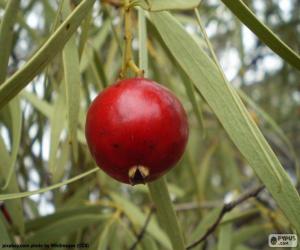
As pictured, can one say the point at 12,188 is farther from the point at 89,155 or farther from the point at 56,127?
the point at 89,155

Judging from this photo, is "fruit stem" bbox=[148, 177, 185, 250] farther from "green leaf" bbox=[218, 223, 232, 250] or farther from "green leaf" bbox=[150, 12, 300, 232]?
"green leaf" bbox=[218, 223, 232, 250]

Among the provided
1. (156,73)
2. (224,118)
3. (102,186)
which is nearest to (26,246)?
(102,186)

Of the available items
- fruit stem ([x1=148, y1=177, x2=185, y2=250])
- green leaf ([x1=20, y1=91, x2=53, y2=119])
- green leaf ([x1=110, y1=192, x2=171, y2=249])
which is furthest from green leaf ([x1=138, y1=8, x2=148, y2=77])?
green leaf ([x1=110, y1=192, x2=171, y2=249])

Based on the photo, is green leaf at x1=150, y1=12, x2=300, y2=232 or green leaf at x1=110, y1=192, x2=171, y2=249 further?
green leaf at x1=110, y1=192, x2=171, y2=249

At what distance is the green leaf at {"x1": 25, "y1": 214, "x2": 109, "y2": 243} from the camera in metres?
1.27

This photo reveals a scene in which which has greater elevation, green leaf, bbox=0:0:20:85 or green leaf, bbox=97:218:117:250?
green leaf, bbox=0:0:20:85

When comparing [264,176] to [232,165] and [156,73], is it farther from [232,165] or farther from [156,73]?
[232,165]

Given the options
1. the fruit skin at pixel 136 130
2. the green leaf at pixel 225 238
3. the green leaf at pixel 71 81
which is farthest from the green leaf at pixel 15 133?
the green leaf at pixel 225 238

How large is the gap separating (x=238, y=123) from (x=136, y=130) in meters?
0.12

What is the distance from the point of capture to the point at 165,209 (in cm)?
91

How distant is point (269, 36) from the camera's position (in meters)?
0.67

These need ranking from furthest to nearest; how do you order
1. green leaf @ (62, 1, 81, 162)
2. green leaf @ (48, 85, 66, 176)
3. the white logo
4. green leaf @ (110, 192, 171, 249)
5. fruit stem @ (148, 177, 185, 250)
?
green leaf @ (110, 192, 171, 249), the white logo, green leaf @ (48, 85, 66, 176), fruit stem @ (148, 177, 185, 250), green leaf @ (62, 1, 81, 162)

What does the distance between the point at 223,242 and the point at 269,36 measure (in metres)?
0.75

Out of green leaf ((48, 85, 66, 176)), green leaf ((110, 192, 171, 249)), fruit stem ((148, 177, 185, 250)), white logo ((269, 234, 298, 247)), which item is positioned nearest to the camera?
fruit stem ((148, 177, 185, 250))
